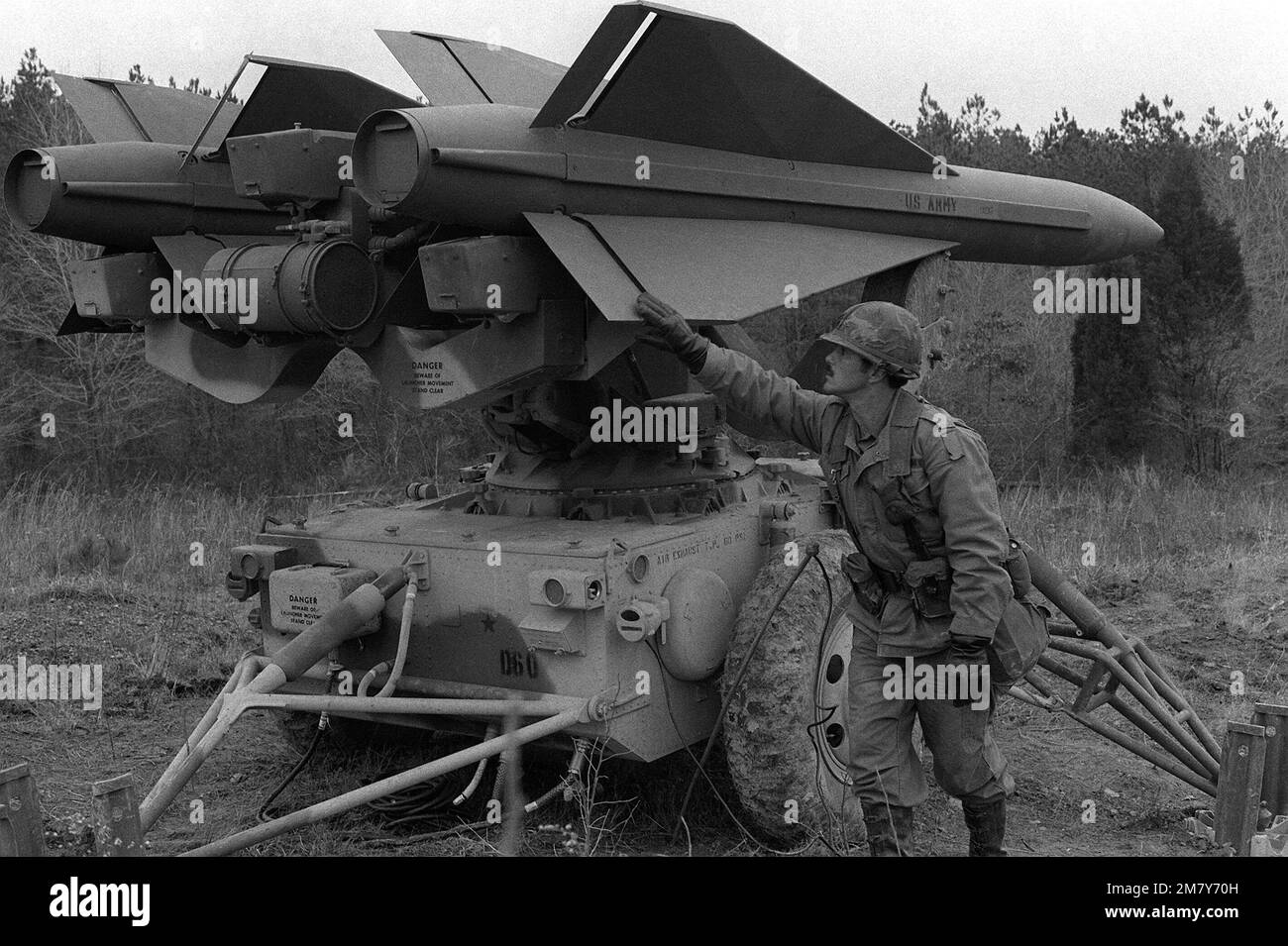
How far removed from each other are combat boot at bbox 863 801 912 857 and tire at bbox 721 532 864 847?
67 centimetres

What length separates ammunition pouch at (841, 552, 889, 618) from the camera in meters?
4.02

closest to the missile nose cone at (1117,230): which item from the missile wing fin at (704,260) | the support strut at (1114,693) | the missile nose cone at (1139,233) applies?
the missile nose cone at (1139,233)

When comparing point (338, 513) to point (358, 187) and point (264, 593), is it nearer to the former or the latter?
point (264, 593)

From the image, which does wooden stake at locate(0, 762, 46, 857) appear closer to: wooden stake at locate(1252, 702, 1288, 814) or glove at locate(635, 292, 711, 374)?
glove at locate(635, 292, 711, 374)

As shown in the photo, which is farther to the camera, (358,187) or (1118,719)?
(1118,719)

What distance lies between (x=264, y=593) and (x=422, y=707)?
1072mm

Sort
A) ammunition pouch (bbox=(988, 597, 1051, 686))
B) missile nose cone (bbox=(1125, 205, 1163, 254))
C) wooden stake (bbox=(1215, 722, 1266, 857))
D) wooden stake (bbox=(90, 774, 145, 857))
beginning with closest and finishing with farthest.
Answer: wooden stake (bbox=(90, 774, 145, 857))
ammunition pouch (bbox=(988, 597, 1051, 686))
wooden stake (bbox=(1215, 722, 1266, 857))
missile nose cone (bbox=(1125, 205, 1163, 254))

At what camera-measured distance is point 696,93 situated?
4.70 metres

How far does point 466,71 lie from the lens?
220 inches

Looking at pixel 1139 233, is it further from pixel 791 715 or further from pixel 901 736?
pixel 901 736

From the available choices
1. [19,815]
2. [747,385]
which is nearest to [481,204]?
[747,385]

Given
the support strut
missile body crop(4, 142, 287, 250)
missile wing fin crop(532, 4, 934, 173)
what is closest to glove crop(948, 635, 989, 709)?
the support strut

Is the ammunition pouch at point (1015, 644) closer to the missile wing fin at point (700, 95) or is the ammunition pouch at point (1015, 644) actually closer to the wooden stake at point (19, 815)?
the missile wing fin at point (700, 95)

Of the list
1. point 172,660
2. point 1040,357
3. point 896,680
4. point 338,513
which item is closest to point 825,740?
point 896,680
